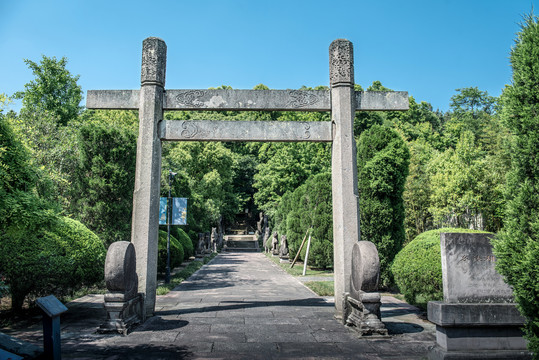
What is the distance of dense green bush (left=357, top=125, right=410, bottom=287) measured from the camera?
11.1 meters

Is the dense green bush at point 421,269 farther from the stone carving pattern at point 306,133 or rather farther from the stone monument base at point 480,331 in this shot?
the stone carving pattern at point 306,133

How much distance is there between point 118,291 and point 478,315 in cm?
572

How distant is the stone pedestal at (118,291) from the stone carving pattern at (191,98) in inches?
129

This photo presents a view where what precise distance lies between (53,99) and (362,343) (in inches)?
1349

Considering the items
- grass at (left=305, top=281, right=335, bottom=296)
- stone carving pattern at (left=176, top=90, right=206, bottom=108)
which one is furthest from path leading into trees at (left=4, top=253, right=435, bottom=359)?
stone carving pattern at (left=176, top=90, right=206, bottom=108)

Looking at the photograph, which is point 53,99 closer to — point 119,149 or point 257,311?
point 119,149

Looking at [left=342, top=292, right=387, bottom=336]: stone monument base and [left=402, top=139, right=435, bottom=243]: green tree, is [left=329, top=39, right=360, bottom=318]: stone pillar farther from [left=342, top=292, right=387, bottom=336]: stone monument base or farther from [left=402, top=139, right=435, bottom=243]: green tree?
[left=402, top=139, right=435, bottom=243]: green tree

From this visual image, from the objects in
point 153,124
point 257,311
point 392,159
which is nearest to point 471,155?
point 392,159

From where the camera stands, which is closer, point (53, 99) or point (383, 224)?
point (383, 224)

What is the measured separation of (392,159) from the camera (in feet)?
36.4

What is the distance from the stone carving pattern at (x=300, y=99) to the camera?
761 centimetres

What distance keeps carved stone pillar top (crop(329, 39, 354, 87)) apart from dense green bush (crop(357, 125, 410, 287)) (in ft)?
14.5

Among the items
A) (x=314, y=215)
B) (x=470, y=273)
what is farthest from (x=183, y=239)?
(x=470, y=273)

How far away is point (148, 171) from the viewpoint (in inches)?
284
